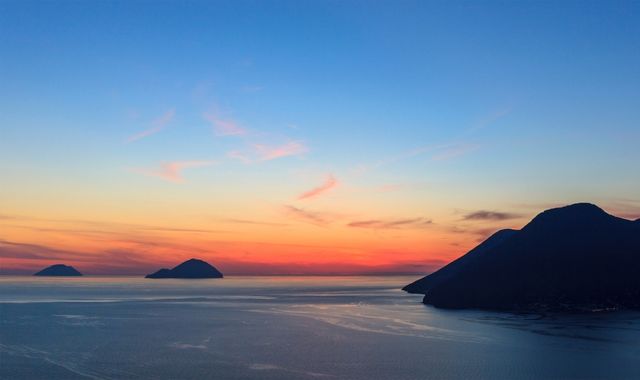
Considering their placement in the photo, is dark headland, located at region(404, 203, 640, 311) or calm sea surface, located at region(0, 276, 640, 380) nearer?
calm sea surface, located at region(0, 276, 640, 380)

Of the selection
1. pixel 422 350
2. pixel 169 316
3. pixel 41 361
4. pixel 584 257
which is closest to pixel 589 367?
pixel 422 350

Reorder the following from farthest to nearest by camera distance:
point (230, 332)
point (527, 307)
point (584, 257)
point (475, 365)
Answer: point (584, 257) < point (527, 307) < point (230, 332) < point (475, 365)

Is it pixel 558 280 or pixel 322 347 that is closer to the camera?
pixel 322 347

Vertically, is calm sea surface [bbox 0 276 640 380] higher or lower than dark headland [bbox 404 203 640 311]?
lower

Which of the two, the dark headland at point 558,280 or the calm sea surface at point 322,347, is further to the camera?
the dark headland at point 558,280

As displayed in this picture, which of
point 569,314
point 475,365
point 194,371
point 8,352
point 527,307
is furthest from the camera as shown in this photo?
point 527,307

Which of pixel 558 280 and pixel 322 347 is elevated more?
pixel 558 280

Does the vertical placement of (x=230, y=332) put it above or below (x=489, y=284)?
below

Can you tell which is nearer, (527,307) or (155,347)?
(155,347)

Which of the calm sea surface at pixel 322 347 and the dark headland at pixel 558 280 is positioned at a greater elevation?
the dark headland at pixel 558 280

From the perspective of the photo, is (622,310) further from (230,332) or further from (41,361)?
(41,361)
